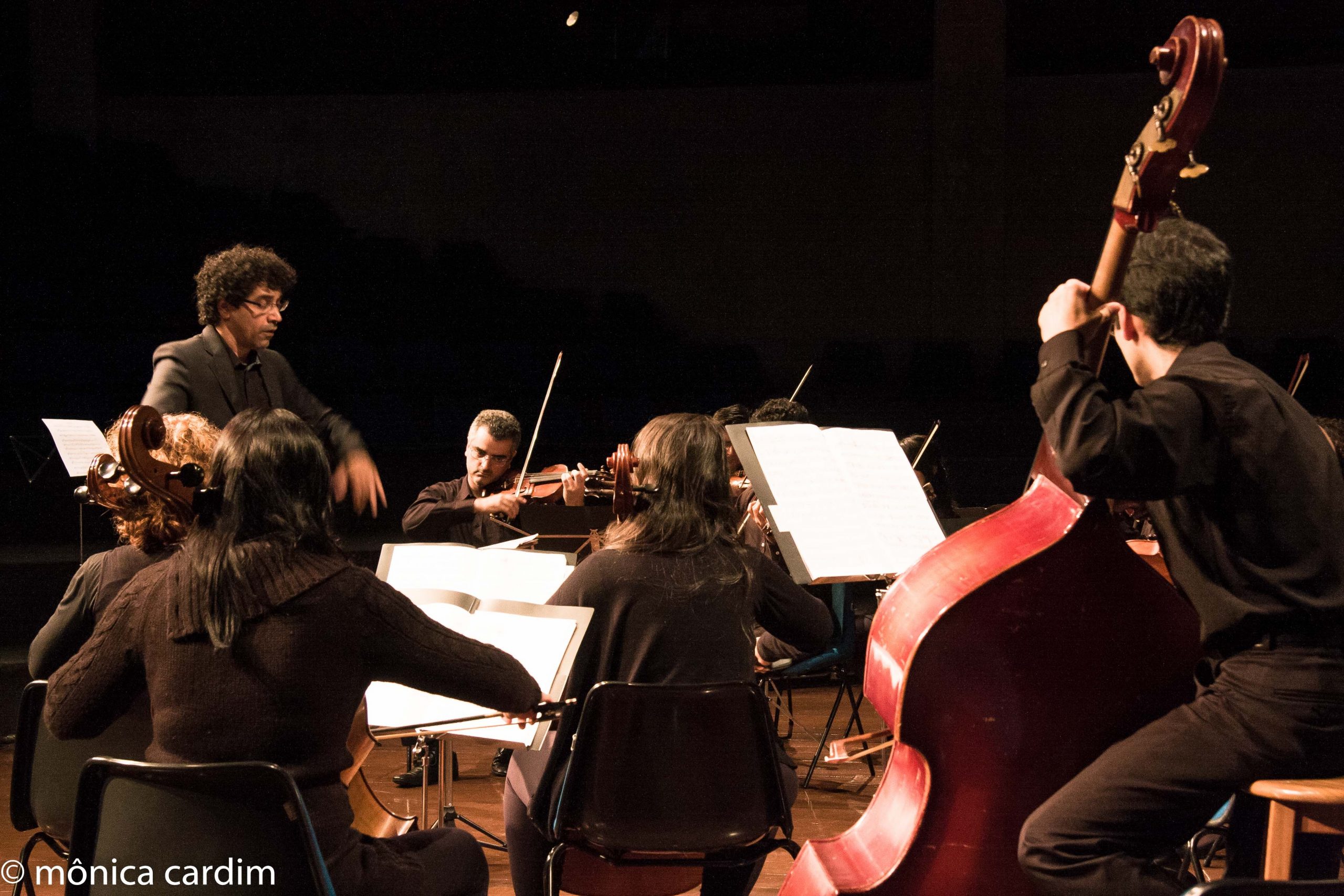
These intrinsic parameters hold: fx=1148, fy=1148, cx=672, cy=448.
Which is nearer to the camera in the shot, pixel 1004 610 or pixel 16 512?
pixel 1004 610

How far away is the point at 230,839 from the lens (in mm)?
1319

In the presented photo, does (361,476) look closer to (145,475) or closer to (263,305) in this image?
(263,305)

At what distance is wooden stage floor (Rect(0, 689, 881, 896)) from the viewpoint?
9.36 feet

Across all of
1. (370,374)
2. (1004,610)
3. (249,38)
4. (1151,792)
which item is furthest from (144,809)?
(249,38)

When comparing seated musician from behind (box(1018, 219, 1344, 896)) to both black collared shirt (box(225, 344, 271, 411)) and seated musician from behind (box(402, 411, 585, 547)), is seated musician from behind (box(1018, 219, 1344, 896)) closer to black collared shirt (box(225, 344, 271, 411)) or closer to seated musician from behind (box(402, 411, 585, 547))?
black collared shirt (box(225, 344, 271, 411))

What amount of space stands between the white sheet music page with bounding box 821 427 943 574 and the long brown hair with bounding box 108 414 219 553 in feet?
3.78

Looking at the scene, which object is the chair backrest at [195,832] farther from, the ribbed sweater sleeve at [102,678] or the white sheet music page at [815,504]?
the white sheet music page at [815,504]

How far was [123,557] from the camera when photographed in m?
1.93

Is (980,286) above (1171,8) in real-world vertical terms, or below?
below

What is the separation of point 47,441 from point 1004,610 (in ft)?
16.9

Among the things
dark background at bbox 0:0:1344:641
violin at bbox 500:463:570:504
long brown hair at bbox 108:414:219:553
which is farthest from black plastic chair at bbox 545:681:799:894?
dark background at bbox 0:0:1344:641

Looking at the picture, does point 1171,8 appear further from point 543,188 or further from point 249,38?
point 249,38

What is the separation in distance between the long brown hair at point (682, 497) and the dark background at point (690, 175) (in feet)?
14.0

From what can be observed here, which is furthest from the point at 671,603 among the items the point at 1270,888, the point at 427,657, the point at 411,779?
the point at 411,779
